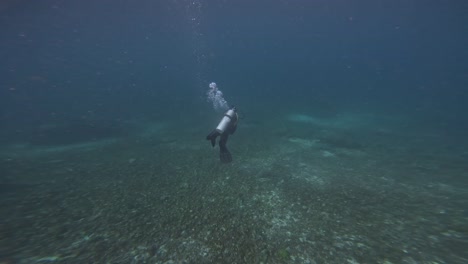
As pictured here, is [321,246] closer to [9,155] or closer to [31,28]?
[9,155]

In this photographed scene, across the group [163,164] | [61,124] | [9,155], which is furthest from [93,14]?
[163,164]

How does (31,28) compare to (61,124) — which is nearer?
(61,124)

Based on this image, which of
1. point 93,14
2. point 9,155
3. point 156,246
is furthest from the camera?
point 93,14

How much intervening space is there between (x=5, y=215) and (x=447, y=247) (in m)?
15.2

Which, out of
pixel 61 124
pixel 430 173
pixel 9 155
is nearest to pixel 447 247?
pixel 430 173

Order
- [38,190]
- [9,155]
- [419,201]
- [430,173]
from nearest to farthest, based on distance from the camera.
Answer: [419,201] → [38,190] → [430,173] → [9,155]

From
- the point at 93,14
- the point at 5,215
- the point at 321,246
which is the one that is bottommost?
the point at 321,246

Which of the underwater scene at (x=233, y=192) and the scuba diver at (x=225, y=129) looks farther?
the scuba diver at (x=225, y=129)

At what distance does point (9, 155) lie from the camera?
17.9m

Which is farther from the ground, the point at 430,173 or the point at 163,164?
the point at 163,164

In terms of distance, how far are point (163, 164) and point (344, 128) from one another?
1941 cm

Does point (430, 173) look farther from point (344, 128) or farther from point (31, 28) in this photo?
point (31, 28)

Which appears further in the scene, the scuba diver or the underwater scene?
the scuba diver

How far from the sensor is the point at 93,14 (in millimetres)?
52688
